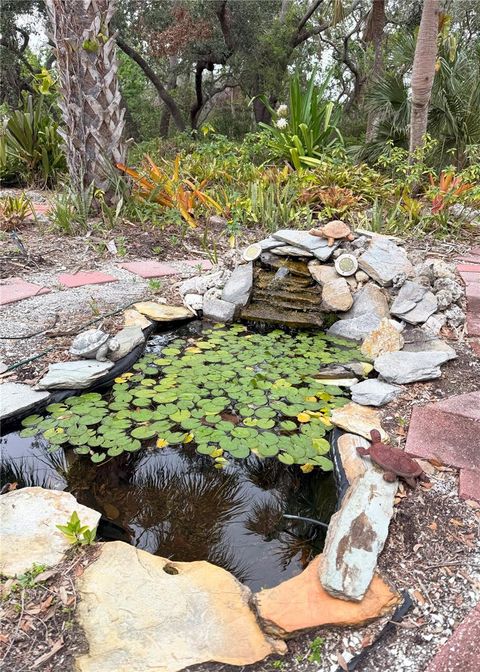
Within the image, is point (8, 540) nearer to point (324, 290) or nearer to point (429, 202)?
point (324, 290)

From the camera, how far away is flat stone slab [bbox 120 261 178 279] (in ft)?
10.8

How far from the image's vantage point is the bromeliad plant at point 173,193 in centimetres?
412

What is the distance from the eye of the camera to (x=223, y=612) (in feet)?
3.71

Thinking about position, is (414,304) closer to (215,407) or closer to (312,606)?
(215,407)

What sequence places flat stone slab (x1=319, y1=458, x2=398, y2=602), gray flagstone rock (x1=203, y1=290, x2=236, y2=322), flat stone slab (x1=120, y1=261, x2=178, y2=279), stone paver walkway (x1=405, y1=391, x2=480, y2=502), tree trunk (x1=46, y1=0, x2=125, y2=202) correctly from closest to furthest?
1. flat stone slab (x1=319, y1=458, x2=398, y2=602)
2. stone paver walkway (x1=405, y1=391, x2=480, y2=502)
3. gray flagstone rock (x1=203, y1=290, x2=236, y2=322)
4. flat stone slab (x1=120, y1=261, x2=178, y2=279)
5. tree trunk (x1=46, y1=0, x2=125, y2=202)

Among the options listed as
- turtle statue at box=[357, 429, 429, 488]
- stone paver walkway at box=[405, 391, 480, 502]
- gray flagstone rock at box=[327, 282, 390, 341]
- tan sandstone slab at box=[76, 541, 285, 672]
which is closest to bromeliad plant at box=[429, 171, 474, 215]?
gray flagstone rock at box=[327, 282, 390, 341]

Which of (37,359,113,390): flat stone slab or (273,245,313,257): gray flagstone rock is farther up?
(273,245,313,257): gray flagstone rock

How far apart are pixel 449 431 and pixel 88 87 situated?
3573 millimetres

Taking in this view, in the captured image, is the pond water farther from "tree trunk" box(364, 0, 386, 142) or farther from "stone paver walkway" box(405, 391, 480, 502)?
"tree trunk" box(364, 0, 386, 142)

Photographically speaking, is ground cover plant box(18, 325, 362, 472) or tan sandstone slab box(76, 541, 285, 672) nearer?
tan sandstone slab box(76, 541, 285, 672)

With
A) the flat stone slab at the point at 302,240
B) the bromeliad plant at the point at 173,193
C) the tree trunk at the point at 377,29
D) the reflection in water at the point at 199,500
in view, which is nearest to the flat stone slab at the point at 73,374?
the reflection in water at the point at 199,500

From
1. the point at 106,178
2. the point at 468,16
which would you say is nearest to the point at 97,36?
the point at 106,178

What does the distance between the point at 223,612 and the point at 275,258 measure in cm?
224

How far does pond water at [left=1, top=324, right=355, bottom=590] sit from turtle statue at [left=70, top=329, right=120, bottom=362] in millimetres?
155
